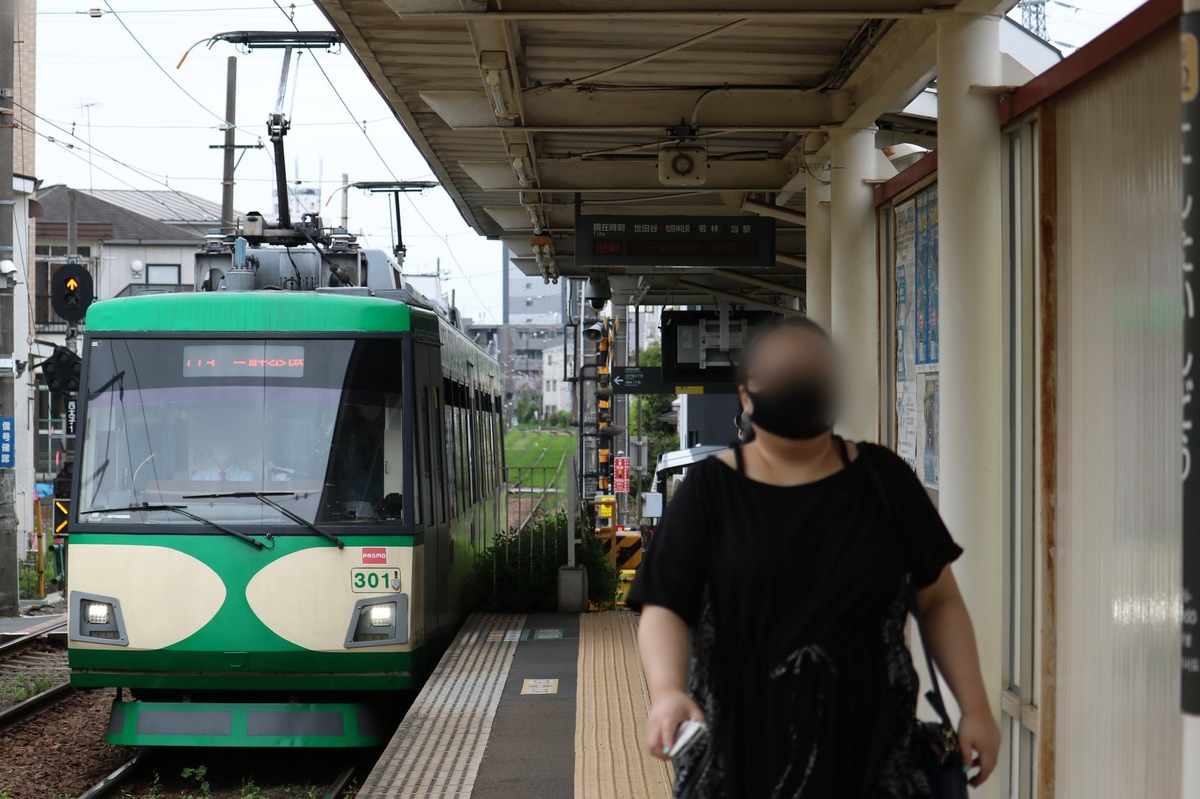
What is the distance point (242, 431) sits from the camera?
857cm

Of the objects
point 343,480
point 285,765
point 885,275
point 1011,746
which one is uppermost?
point 885,275

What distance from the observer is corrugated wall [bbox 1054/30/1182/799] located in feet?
12.1

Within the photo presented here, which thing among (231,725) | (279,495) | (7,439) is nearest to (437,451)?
(279,495)

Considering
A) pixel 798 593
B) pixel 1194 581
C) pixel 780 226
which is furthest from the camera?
pixel 780 226

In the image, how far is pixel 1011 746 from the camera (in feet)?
17.1

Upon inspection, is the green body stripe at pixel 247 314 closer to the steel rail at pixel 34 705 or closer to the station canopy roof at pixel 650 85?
the station canopy roof at pixel 650 85

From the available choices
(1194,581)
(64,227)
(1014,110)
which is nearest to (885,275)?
(1014,110)

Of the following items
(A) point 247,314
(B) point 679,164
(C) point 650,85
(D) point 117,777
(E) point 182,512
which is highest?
(C) point 650,85

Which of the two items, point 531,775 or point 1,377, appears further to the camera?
point 1,377

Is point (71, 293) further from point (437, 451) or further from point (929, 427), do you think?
point (929, 427)

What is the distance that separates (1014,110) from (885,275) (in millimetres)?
2394

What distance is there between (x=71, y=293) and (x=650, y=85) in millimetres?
9755

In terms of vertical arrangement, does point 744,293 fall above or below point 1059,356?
above

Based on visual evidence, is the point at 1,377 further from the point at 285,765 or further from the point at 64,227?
the point at 64,227
